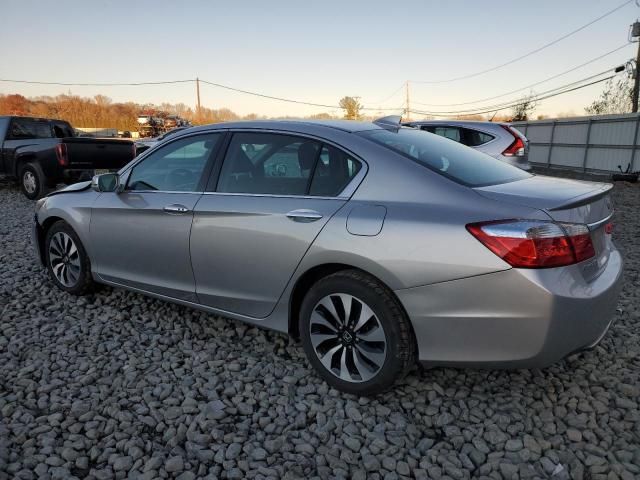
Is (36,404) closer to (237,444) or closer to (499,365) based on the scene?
(237,444)

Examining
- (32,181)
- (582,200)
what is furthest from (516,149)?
(32,181)

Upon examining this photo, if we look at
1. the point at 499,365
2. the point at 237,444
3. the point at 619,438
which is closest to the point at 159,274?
the point at 237,444

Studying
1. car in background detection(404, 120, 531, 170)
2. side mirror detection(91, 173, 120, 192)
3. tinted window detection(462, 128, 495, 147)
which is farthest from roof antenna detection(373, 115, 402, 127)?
tinted window detection(462, 128, 495, 147)

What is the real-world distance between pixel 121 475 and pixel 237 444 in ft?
1.73

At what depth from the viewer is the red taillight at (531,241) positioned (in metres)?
2.18

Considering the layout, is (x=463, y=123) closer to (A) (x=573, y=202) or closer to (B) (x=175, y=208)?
(B) (x=175, y=208)

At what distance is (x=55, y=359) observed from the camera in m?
3.27

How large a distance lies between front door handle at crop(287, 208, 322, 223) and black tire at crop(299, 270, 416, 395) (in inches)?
13.0

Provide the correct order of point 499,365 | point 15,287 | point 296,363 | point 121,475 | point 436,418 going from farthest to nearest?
point 15,287
point 296,363
point 436,418
point 499,365
point 121,475

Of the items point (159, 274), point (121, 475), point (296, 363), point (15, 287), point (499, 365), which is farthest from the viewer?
point (15, 287)

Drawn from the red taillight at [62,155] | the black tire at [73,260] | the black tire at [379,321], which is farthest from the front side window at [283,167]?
the red taillight at [62,155]

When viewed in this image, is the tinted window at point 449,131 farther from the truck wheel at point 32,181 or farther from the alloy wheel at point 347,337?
the truck wheel at point 32,181

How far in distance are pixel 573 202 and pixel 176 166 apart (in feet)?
8.67

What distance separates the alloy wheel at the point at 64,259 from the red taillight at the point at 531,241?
3.47 meters
